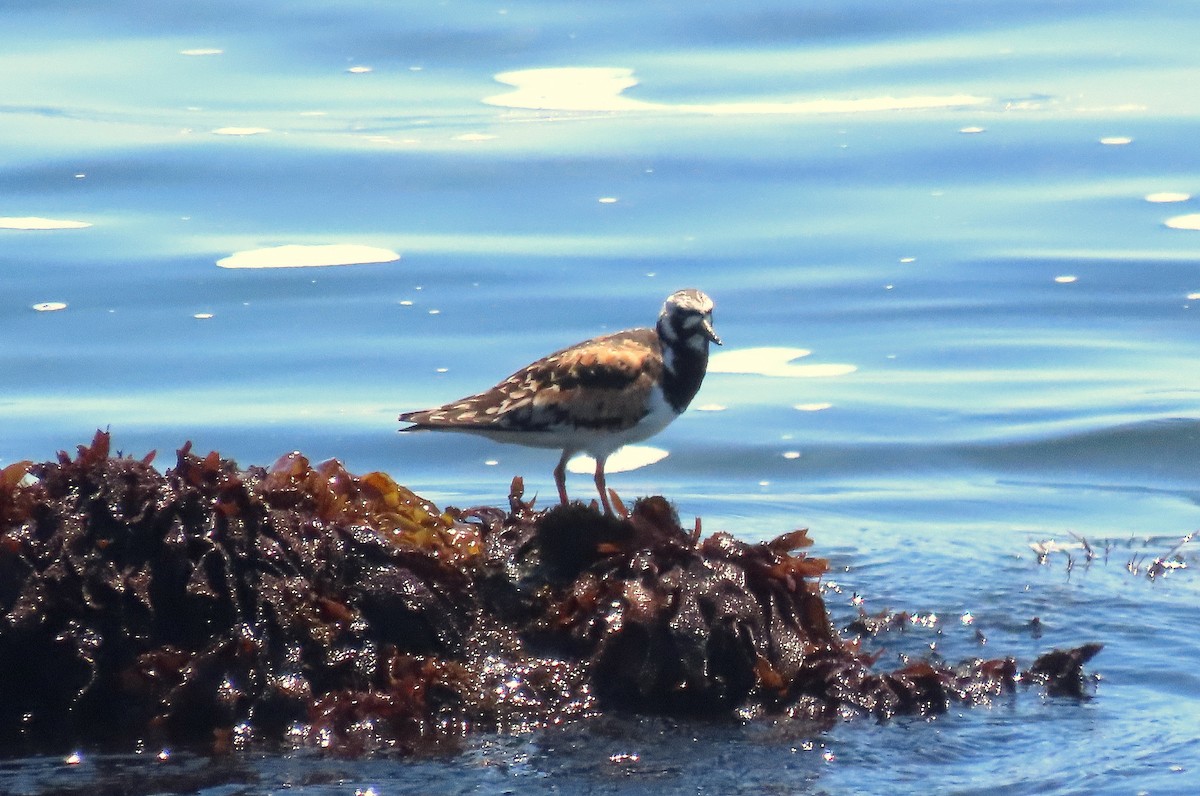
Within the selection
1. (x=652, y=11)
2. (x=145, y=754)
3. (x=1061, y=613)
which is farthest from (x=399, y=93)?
(x=145, y=754)

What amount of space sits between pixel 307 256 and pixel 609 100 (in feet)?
11.4

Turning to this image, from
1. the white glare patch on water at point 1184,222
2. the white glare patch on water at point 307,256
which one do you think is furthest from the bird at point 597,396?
the white glare patch on water at point 1184,222

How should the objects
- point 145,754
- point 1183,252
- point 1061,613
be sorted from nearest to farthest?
point 145,754, point 1061,613, point 1183,252

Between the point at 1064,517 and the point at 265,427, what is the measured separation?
11.5 ft

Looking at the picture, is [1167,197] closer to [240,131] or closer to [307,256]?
[307,256]

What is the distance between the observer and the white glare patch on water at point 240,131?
11.9m

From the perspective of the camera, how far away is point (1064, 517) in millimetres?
7027

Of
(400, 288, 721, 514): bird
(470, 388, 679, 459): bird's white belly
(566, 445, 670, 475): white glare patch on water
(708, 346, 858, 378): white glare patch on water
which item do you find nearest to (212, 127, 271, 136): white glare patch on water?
(708, 346, 858, 378): white glare patch on water

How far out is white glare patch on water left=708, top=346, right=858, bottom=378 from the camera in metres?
8.80

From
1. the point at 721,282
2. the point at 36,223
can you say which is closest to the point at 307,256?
the point at 36,223

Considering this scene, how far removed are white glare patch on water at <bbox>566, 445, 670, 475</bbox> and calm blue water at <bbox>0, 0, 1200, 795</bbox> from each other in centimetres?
10

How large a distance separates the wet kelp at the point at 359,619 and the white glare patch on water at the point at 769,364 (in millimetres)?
4176

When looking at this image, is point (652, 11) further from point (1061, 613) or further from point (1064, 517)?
point (1061, 613)

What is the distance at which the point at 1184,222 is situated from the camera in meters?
10.6
